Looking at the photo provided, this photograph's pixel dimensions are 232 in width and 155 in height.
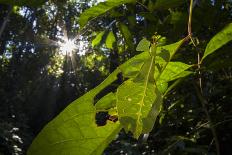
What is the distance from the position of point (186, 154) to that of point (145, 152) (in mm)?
784

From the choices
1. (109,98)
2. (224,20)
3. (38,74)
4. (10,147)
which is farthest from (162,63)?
(38,74)

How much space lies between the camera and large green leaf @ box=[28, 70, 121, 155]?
0.44 meters

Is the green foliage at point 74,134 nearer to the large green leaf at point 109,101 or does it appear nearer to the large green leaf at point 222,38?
the large green leaf at point 109,101

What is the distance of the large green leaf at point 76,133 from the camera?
0.44 meters

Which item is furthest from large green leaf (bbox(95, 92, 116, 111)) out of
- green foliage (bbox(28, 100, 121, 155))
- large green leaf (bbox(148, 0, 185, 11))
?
large green leaf (bbox(148, 0, 185, 11))

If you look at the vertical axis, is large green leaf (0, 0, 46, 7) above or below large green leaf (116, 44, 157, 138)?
above

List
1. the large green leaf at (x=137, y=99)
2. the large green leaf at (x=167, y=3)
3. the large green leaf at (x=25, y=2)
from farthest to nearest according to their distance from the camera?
the large green leaf at (x=167, y=3)
the large green leaf at (x=25, y=2)
the large green leaf at (x=137, y=99)

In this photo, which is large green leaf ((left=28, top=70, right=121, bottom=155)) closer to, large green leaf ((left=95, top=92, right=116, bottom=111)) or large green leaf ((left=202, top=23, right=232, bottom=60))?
large green leaf ((left=95, top=92, right=116, bottom=111))

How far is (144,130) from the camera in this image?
0.40 meters

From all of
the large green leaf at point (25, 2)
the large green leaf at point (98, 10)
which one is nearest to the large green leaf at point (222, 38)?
the large green leaf at point (98, 10)

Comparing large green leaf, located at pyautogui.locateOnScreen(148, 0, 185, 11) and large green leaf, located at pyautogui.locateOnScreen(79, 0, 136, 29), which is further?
large green leaf, located at pyautogui.locateOnScreen(148, 0, 185, 11)

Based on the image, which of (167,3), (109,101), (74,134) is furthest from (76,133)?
(167,3)

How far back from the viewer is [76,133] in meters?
0.45

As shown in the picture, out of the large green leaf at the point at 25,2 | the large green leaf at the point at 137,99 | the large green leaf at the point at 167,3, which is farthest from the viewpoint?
the large green leaf at the point at 167,3
